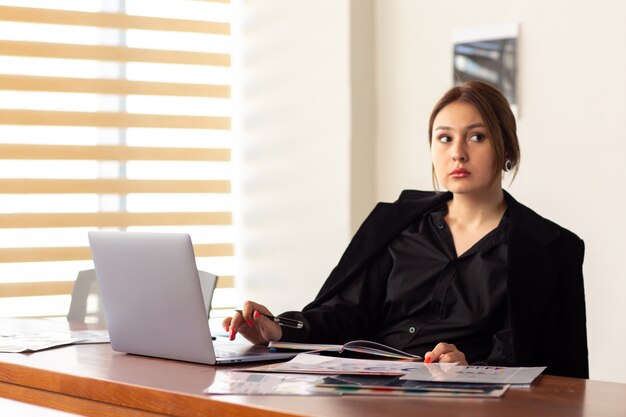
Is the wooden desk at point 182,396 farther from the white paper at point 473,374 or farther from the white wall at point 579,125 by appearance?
the white wall at point 579,125

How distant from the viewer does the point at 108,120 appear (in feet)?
15.8

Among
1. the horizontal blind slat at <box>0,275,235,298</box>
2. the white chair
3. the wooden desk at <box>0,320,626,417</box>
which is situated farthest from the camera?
the horizontal blind slat at <box>0,275,235,298</box>

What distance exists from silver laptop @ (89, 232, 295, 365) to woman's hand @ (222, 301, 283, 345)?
1.5 inches

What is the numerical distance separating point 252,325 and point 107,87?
2.68 metres

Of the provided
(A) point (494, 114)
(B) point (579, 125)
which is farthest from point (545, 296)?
(B) point (579, 125)

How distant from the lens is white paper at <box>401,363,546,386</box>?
183 centimetres

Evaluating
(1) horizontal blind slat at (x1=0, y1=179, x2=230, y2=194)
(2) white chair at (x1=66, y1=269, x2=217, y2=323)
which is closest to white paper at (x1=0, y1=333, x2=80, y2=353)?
(2) white chair at (x1=66, y1=269, x2=217, y2=323)

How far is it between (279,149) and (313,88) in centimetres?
35

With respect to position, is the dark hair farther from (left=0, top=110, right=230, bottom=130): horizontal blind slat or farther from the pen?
(left=0, top=110, right=230, bottom=130): horizontal blind slat

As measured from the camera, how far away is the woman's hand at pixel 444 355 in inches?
82.9

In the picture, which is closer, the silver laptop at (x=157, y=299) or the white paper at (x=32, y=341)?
the silver laptop at (x=157, y=299)

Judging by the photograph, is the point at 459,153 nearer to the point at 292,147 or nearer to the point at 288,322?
the point at 288,322

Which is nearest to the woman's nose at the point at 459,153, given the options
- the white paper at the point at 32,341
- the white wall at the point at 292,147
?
the white paper at the point at 32,341

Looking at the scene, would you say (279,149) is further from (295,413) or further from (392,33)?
(295,413)
